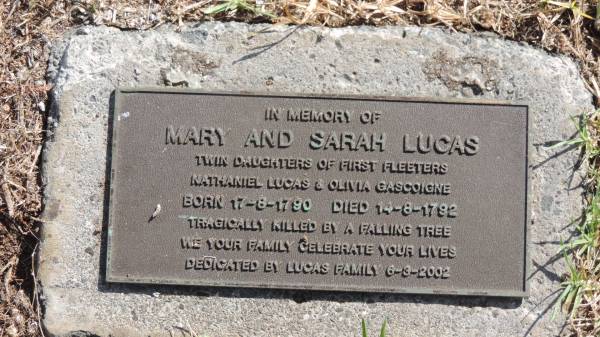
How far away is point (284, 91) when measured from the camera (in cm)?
309

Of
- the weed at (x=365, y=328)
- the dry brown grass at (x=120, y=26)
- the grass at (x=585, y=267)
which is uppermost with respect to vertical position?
the dry brown grass at (x=120, y=26)

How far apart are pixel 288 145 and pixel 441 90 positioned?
739mm

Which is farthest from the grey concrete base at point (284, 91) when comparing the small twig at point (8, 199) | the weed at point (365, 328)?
A: the small twig at point (8, 199)

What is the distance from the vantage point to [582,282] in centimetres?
306

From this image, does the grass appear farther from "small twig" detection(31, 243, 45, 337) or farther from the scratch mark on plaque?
"small twig" detection(31, 243, 45, 337)

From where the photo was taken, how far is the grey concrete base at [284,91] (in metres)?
3.06

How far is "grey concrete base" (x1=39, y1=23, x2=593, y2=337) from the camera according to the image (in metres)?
3.06

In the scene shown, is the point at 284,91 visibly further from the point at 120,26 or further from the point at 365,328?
the point at 365,328

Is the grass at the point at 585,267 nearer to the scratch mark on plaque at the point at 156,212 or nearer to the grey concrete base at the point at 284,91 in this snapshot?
the grey concrete base at the point at 284,91

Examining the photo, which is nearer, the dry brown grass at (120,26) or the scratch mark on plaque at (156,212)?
the scratch mark on plaque at (156,212)

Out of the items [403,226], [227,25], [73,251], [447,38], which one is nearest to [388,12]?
[447,38]

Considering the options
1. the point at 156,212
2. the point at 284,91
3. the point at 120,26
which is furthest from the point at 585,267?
the point at 120,26

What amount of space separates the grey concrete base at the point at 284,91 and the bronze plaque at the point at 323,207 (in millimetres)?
99

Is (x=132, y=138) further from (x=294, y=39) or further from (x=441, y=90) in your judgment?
(x=441, y=90)
